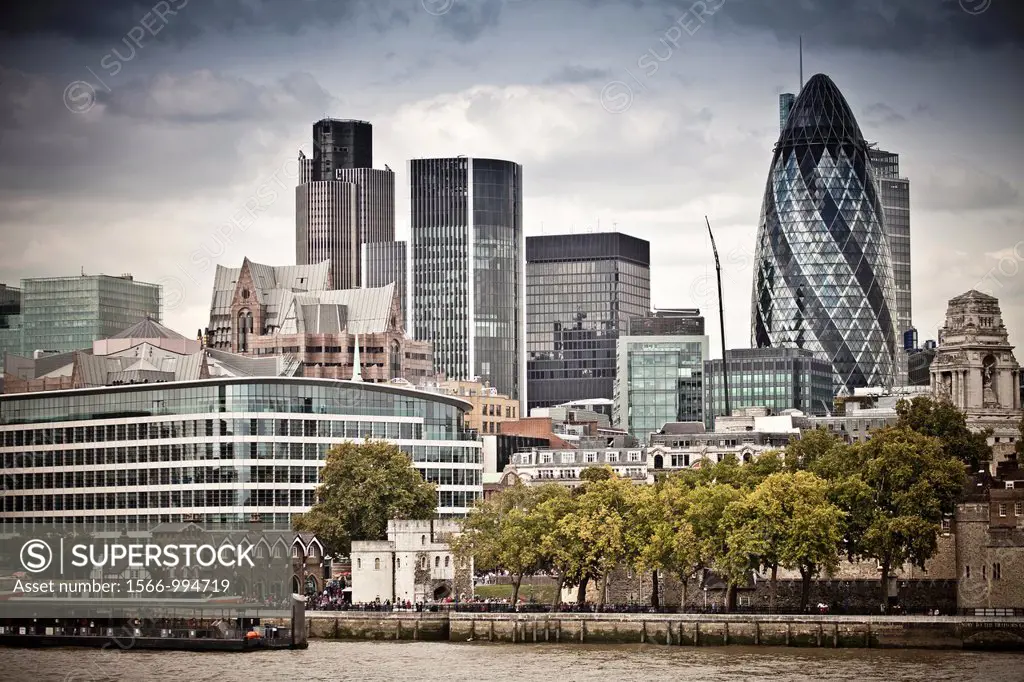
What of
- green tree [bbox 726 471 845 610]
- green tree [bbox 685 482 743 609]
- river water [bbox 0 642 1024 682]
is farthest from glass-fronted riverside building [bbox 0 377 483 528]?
green tree [bbox 726 471 845 610]

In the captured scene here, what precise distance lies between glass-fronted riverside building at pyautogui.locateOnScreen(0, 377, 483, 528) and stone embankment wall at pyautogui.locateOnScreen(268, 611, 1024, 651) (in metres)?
33.0

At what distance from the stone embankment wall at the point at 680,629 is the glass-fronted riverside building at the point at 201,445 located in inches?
1301

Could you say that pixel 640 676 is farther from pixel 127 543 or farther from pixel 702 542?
pixel 127 543

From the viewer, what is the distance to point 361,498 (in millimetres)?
164625

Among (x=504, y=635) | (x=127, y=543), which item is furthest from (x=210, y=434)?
(x=504, y=635)

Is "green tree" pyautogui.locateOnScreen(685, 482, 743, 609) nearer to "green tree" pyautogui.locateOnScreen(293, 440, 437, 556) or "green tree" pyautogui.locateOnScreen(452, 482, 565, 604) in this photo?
"green tree" pyautogui.locateOnScreen(452, 482, 565, 604)

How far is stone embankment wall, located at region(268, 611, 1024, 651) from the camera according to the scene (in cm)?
12462

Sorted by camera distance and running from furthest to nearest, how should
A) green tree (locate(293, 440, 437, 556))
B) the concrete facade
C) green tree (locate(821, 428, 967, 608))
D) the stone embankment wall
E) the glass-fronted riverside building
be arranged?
the glass-fronted riverside building → green tree (locate(293, 440, 437, 556)) → the concrete facade → green tree (locate(821, 428, 967, 608)) → the stone embankment wall

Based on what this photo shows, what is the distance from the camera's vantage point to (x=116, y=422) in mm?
180625

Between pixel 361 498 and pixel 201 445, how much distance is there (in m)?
18.0

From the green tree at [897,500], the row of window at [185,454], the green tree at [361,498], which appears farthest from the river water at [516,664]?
the row of window at [185,454]

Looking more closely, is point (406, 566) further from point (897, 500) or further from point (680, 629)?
point (897, 500)

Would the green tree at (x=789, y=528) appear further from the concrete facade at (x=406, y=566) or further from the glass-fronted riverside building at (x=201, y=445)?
the glass-fronted riverside building at (x=201, y=445)

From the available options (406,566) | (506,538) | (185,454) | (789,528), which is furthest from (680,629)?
(185,454)
